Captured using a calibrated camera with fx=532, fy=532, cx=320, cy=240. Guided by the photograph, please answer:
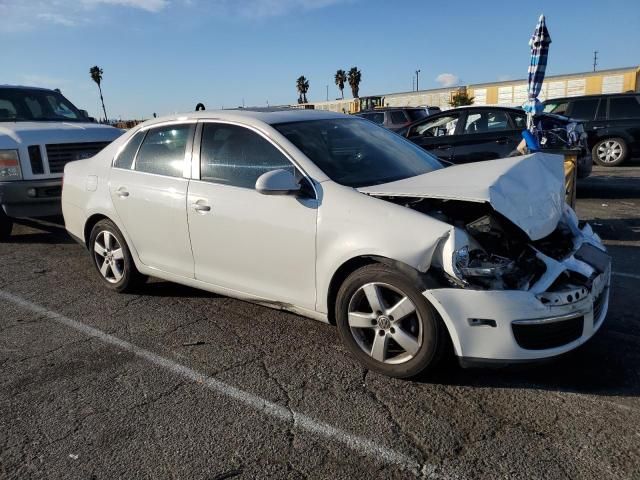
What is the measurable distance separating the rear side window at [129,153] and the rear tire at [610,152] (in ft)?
36.1

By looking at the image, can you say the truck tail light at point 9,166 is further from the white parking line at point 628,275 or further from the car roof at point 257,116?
the white parking line at point 628,275

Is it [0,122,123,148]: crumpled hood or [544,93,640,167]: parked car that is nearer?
[0,122,123,148]: crumpled hood

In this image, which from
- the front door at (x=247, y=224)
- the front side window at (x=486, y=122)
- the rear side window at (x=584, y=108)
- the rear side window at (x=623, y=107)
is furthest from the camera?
the rear side window at (x=584, y=108)

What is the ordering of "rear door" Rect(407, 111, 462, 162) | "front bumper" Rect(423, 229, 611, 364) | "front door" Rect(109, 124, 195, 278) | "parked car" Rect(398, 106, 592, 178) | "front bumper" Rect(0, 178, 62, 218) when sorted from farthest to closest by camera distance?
"rear door" Rect(407, 111, 462, 162)
"parked car" Rect(398, 106, 592, 178)
"front bumper" Rect(0, 178, 62, 218)
"front door" Rect(109, 124, 195, 278)
"front bumper" Rect(423, 229, 611, 364)

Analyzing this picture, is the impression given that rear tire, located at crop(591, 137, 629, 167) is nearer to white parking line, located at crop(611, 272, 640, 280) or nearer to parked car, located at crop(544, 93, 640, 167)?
parked car, located at crop(544, 93, 640, 167)

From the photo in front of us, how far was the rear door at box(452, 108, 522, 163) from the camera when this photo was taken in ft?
29.1

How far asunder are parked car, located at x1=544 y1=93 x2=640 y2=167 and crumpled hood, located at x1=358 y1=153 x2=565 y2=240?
9.69 m

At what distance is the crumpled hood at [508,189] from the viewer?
307cm

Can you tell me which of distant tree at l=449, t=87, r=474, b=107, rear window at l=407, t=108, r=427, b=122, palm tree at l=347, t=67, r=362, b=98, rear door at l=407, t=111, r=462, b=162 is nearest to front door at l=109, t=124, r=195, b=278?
rear door at l=407, t=111, r=462, b=162

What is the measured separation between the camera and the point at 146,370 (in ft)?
11.4

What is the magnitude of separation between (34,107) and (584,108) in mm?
11403

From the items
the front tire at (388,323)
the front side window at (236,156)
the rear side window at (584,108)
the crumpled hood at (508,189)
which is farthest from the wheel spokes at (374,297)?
the rear side window at (584,108)

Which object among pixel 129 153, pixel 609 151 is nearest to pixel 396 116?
pixel 609 151

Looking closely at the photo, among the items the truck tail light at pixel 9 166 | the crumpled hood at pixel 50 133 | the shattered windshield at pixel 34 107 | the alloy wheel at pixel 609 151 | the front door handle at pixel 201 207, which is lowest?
the alloy wheel at pixel 609 151
